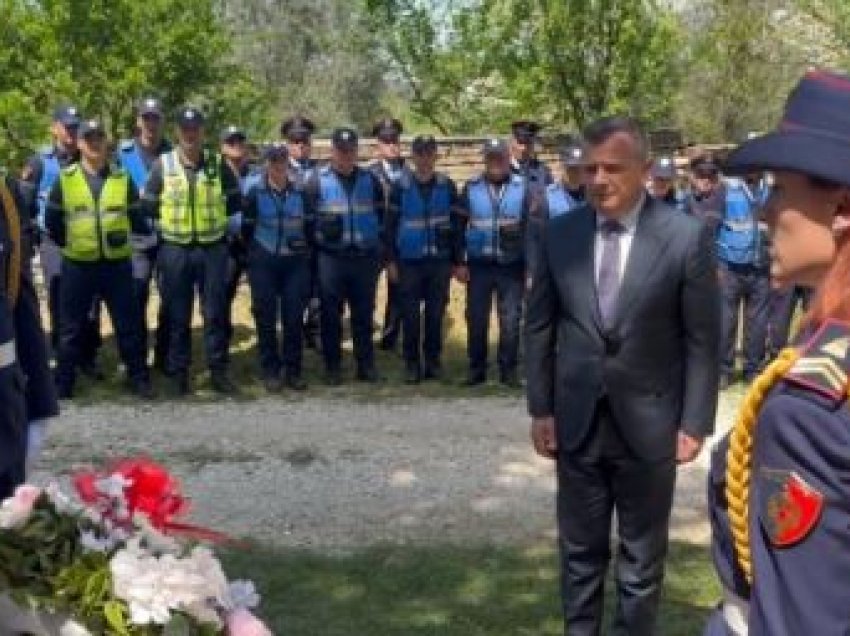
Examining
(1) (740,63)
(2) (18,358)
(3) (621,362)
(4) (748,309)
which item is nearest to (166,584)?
(2) (18,358)

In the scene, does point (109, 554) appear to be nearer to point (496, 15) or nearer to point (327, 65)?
point (496, 15)

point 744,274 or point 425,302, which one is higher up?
point 744,274

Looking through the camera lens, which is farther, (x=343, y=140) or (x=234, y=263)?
(x=234, y=263)

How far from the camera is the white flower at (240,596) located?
7.54 feet

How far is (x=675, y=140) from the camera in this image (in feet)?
58.6

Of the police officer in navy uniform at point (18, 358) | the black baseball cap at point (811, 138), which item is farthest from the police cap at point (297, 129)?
the black baseball cap at point (811, 138)

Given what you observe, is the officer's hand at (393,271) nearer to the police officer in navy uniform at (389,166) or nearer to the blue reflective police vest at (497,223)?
the police officer in navy uniform at (389,166)

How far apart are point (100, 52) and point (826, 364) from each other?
12.9m

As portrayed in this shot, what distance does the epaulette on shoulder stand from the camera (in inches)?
73.9

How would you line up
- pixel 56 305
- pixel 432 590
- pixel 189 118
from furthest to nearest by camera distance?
pixel 56 305, pixel 189 118, pixel 432 590

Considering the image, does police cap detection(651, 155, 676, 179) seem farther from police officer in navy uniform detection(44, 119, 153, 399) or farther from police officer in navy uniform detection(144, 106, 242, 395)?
police officer in navy uniform detection(44, 119, 153, 399)

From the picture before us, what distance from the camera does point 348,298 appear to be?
10.2m

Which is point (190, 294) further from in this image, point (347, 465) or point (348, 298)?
point (347, 465)

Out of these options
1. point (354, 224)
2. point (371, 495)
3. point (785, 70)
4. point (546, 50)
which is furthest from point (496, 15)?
point (371, 495)
